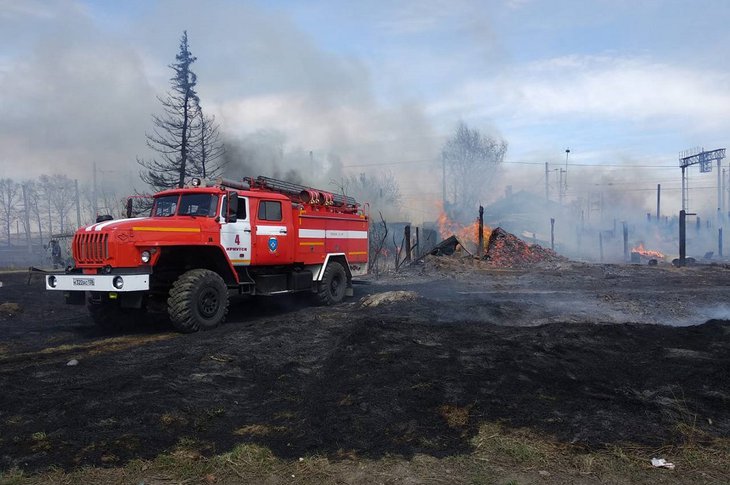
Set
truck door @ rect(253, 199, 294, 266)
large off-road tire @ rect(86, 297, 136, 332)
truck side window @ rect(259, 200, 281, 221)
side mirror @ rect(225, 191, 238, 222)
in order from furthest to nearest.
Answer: truck side window @ rect(259, 200, 281, 221)
truck door @ rect(253, 199, 294, 266)
side mirror @ rect(225, 191, 238, 222)
large off-road tire @ rect(86, 297, 136, 332)

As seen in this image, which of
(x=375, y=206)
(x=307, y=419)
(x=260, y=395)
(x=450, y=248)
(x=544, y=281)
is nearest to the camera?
(x=307, y=419)

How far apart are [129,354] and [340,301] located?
6.99m

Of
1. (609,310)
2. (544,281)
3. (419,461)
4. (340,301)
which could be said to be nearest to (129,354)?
(419,461)

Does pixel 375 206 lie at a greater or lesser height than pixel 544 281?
greater

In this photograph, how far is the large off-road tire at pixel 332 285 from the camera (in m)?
13.0

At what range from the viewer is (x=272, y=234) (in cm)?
1132

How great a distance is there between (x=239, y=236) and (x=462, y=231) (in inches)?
880

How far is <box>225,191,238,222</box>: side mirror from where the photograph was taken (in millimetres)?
10203

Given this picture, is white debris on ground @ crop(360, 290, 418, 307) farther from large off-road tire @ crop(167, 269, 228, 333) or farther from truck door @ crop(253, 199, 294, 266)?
large off-road tire @ crop(167, 269, 228, 333)

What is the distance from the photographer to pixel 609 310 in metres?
11.5

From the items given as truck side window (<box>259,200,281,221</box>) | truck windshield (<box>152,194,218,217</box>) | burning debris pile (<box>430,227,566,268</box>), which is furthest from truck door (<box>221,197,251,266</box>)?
burning debris pile (<box>430,227,566,268</box>)

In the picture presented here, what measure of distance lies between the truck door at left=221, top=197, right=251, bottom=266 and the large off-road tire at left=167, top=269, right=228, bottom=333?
0.72 meters

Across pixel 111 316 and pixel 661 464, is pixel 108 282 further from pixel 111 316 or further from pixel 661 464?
pixel 661 464

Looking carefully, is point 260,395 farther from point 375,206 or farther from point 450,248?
point 375,206
